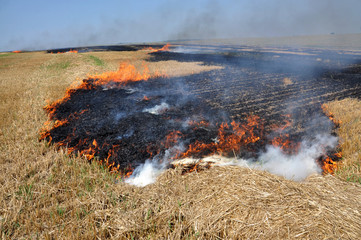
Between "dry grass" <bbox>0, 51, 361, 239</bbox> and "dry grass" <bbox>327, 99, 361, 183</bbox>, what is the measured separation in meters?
0.63

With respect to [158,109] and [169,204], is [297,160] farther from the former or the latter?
[158,109]

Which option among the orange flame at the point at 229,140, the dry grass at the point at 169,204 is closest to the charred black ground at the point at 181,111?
the orange flame at the point at 229,140

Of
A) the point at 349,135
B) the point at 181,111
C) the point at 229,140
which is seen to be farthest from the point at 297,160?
the point at 181,111

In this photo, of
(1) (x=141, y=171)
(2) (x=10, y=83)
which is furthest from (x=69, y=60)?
(1) (x=141, y=171)

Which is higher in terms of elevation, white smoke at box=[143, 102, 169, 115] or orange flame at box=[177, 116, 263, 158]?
white smoke at box=[143, 102, 169, 115]

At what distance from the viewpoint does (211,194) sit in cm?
348

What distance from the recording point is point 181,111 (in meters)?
8.30

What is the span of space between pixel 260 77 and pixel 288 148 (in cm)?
1043

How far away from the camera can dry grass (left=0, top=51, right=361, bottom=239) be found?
9.25ft

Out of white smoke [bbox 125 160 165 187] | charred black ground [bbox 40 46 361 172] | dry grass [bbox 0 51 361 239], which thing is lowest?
white smoke [bbox 125 160 165 187]

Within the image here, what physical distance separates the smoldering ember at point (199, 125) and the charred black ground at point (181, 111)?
30 millimetres

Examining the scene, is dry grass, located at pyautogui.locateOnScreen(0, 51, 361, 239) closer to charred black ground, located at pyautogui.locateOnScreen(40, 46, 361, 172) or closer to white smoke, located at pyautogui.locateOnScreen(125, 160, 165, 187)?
A: white smoke, located at pyautogui.locateOnScreen(125, 160, 165, 187)

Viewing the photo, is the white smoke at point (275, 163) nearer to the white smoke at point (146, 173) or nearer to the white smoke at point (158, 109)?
the white smoke at point (146, 173)

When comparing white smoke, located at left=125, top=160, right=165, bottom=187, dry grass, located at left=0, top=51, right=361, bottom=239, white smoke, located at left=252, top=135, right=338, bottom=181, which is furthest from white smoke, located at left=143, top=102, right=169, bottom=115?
white smoke, located at left=252, top=135, right=338, bottom=181
